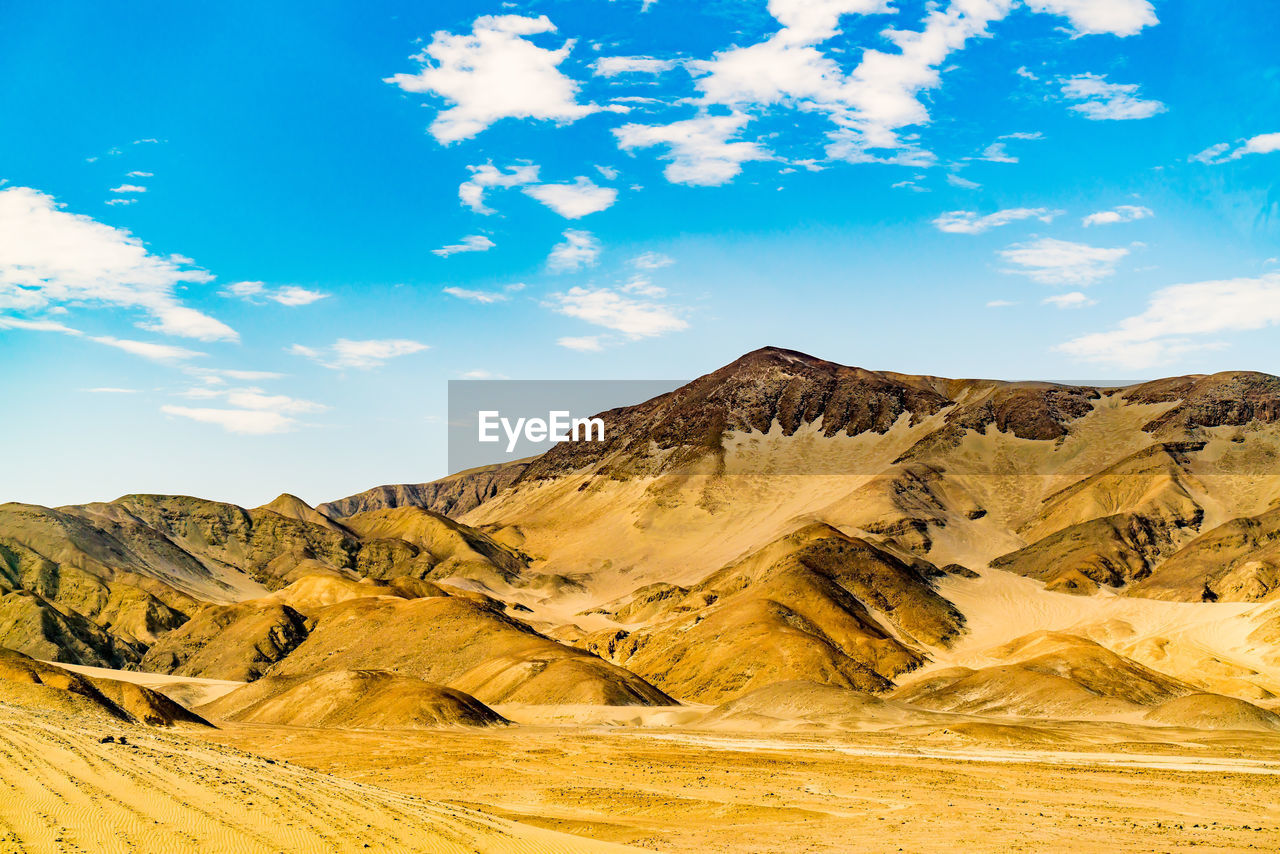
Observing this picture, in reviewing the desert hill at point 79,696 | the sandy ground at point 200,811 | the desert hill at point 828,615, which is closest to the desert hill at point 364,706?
the desert hill at point 828,615

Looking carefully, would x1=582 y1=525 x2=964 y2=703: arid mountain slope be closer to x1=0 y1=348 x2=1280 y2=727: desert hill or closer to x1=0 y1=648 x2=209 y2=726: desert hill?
x1=0 y1=348 x2=1280 y2=727: desert hill

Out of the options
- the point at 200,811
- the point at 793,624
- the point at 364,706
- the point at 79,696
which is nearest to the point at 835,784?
the point at 200,811

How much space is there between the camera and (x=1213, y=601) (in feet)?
455

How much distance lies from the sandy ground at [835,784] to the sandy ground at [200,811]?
7680 mm

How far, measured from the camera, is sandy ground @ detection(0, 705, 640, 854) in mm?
21688

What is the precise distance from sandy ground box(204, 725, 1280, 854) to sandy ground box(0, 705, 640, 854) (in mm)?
7680

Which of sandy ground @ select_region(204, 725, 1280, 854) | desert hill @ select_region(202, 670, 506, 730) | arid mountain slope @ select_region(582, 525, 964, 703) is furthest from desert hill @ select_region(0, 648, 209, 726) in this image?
arid mountain slope @ select_region(582, 525, 964, 703)

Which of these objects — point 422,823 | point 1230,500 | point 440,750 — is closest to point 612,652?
point 440,750

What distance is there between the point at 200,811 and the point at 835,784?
29.1 meters

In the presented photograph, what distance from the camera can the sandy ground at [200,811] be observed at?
2169cm

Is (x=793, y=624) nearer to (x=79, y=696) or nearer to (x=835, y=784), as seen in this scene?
(x=835, y=784)

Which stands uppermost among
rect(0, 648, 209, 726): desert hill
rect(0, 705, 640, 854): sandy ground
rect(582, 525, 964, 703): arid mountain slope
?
rect(0, 705, 640, 854): sandy ground

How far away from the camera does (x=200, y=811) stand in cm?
2456

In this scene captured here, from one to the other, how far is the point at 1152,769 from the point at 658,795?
26594 millimetres
